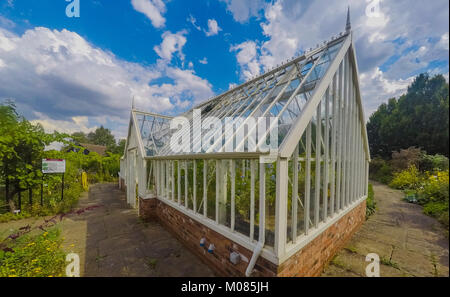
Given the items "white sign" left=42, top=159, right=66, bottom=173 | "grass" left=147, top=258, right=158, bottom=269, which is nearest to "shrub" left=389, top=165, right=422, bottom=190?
"grass" left=147, top=258, right=158, bottom=269

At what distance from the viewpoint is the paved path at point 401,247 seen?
4.18ft

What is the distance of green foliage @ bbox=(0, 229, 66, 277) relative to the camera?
3.01 m

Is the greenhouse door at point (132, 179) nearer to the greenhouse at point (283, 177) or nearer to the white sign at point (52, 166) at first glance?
the white sign at point (52, 166)

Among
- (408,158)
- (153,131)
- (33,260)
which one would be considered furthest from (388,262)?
(153,131)

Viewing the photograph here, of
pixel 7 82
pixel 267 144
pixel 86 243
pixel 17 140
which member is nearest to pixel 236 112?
pixel 267 144

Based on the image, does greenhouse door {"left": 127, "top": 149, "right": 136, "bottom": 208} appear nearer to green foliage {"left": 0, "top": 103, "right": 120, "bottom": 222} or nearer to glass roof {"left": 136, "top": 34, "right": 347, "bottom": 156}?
glass roof {"left": 136, "top": 34, "right": 347, "bottom": 156}

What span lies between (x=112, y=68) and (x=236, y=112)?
418cm

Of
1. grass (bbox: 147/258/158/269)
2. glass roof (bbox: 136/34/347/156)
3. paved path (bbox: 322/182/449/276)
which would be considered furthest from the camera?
grass (bbox: 147/258/158/269)

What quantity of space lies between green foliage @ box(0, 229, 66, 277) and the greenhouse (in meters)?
2.48

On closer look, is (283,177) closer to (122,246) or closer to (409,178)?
(409,178)

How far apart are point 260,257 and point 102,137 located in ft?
186

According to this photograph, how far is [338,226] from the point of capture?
3.95m

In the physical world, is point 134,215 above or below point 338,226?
below

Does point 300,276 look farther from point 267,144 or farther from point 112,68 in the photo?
point 112,68
